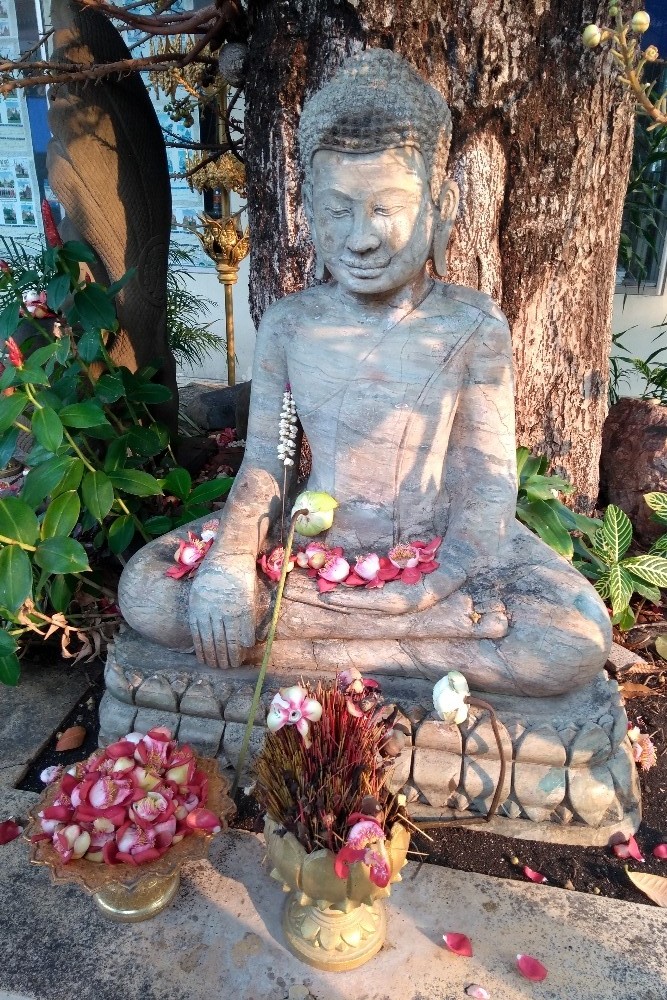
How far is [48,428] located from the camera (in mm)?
1955

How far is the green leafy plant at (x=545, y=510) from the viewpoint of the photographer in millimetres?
2639

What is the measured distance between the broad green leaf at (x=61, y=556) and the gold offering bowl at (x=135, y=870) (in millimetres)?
525

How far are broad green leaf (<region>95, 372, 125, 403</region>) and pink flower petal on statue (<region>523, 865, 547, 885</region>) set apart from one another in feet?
5.94

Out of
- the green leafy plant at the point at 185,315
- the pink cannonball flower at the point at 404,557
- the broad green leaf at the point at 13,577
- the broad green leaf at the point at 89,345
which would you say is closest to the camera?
the broad green leaf at the point at 13,577

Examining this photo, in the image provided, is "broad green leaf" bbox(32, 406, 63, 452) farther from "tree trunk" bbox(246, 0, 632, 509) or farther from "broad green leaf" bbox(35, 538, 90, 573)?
"tree trunk" bbox(246, 0, 632, 509)

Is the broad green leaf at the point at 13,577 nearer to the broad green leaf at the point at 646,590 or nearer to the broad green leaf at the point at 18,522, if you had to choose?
the broad green leaf at the point at 18,522

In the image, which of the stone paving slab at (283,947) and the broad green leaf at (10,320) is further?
the broad green leaf at (10,320)

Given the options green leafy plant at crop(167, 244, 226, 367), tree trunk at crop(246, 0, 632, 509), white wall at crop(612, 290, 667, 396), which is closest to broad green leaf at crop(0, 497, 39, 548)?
tree trunk at crop(246, 0, 632, 509)

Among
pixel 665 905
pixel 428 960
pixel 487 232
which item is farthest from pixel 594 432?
pixel 428 960

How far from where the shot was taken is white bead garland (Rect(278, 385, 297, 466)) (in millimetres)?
2252

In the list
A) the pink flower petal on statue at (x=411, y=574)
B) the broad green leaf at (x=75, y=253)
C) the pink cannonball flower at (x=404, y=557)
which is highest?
the broad green leaf at (x=75, y=253)

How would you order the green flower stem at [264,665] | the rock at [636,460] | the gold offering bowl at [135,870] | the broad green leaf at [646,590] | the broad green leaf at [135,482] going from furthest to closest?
the rock at [636,460] → the broad green leaf at [646,590] → the broad green leaf at [135,482] → the green flower stem at [264,665] → the gold offering bowl at [135,870]

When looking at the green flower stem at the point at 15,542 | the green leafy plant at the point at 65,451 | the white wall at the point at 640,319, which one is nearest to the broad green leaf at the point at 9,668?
the green leafy plant at the point at 65,451

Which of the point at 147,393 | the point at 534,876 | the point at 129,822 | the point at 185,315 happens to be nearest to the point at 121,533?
the point at 147,393
